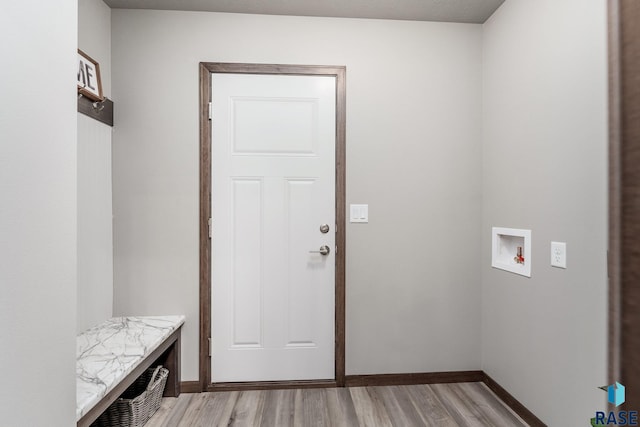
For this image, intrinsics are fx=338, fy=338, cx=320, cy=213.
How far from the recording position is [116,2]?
2.18 metres

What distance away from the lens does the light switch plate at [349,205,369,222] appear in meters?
→ 2.36

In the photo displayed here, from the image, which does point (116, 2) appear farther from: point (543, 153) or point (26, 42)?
point (543, 153)

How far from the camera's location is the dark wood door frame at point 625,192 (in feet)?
1.01

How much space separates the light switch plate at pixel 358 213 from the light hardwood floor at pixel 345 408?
1.16 m

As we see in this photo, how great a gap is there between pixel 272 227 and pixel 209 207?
445 millimetres

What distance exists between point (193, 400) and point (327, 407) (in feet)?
2.82

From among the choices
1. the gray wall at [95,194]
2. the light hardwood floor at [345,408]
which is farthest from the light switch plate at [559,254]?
the gray wall at [95,194]

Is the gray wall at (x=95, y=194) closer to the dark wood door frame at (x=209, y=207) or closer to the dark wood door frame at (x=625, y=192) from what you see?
the dark wood door frame at (x=209, y=207)

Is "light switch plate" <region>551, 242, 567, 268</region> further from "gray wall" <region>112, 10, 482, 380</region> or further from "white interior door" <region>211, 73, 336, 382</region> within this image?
"white interior door" <region>211, 73, 336, 382</region>

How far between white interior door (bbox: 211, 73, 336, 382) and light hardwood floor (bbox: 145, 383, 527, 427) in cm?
16

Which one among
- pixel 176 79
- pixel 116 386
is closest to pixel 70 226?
pixel 116 386

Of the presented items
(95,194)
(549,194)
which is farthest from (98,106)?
(549,194)

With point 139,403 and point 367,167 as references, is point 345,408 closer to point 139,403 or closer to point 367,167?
point 139,403

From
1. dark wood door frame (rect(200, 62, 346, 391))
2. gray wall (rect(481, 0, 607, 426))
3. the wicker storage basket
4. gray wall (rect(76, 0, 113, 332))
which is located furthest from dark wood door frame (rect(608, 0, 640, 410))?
gray wall (rect(76, 0, 113, 332))
